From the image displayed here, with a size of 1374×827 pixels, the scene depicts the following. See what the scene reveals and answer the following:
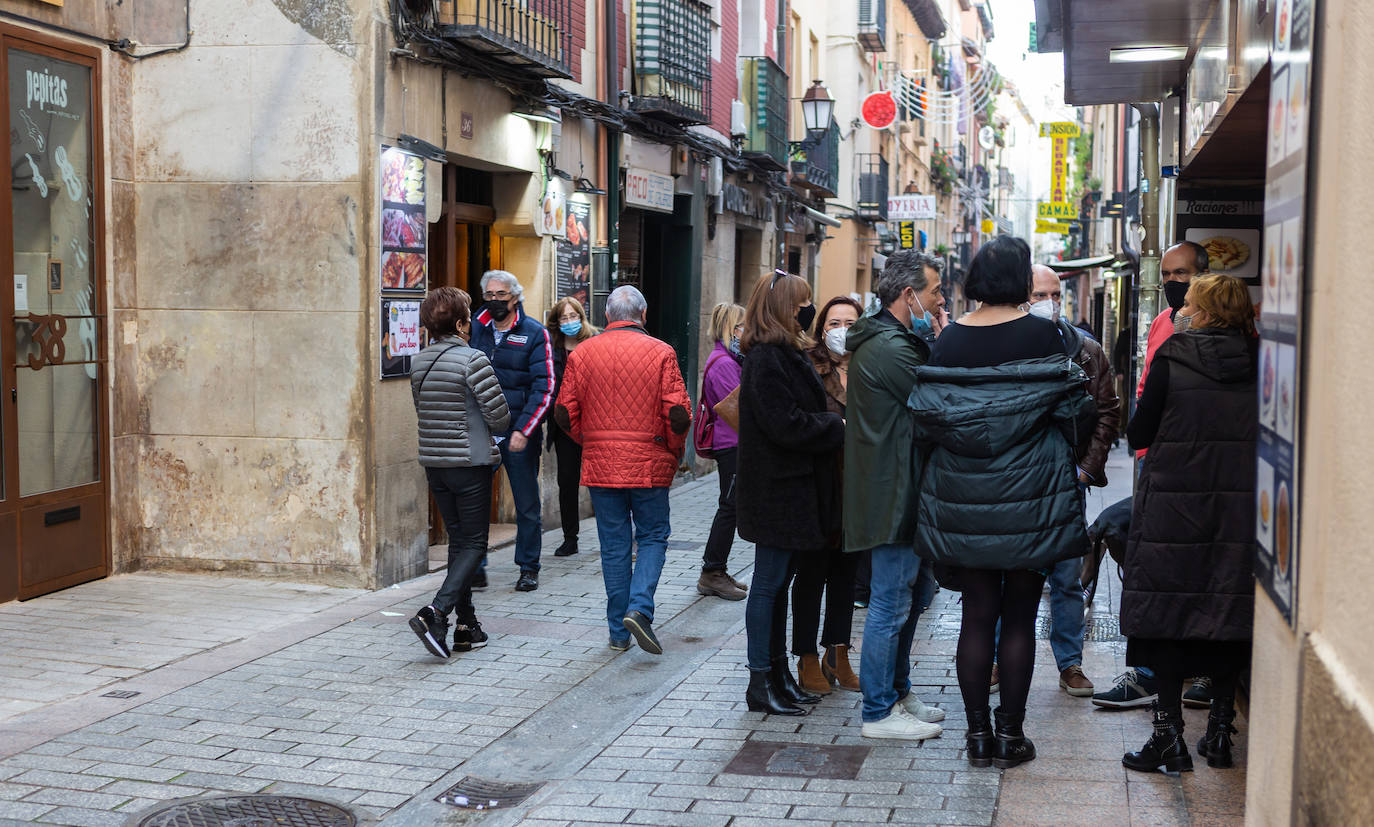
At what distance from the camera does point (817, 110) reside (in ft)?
66.0

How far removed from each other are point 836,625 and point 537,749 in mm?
1528

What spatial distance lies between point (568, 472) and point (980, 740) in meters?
4.99

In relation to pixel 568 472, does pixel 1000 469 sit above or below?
above

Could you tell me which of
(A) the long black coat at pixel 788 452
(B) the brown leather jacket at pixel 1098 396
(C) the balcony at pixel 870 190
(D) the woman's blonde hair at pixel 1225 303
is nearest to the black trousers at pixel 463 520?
(A) the long black coat at pixel 788 452

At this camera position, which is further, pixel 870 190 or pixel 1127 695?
pixel 870 190

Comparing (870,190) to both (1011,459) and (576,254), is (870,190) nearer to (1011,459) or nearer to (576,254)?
(576,254)

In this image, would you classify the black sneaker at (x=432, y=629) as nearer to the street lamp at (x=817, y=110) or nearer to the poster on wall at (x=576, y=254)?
the poster on wall at (x=576, y=254)

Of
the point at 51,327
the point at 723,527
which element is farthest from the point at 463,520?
the point at 51,327

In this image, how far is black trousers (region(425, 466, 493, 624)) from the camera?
6.96 meters

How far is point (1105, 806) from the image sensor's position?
4715 mm

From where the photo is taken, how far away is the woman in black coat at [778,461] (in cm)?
588

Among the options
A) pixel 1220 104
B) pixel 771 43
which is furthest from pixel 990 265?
pixel 771 43

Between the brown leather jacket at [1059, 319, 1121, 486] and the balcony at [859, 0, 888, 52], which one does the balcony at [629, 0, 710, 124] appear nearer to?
the brown leather jacket at [1059, 319, 1121, 486]

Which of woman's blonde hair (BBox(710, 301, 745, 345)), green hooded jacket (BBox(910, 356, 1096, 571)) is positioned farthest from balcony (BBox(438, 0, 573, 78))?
green hooded jacket (BBox(910, 356, 1096, 571))
